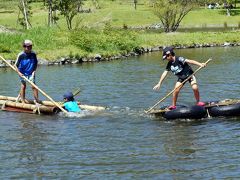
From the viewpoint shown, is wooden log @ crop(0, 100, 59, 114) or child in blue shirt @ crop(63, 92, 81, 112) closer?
child in blue shirt @ crop(63, 92, 81, 112)

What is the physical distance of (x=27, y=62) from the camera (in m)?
21.4

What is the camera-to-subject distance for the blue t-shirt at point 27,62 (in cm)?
2123

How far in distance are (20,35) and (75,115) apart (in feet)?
98.8

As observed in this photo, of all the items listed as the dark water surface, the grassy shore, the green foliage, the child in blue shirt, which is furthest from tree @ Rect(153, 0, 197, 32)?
the child in blue shirt

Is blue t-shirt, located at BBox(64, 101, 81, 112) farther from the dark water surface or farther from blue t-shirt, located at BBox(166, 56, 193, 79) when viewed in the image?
blue t-shirt, located at BBox(166, 56, 193, 79)

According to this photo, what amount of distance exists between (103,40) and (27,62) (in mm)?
Result: 28400

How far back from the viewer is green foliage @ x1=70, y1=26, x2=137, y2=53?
47.9 m

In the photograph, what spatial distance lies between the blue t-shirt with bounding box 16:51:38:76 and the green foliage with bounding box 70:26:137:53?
26.0 metres

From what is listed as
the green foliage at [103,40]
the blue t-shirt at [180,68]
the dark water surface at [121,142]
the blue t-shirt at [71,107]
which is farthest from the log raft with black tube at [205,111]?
the green foliage at [103,40]

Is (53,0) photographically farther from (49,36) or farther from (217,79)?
(217,79)

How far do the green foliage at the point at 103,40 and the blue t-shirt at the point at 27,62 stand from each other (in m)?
26.0

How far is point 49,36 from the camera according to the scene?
4994 centimetres

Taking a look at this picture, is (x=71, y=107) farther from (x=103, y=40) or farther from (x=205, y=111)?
(x=103, y=40)

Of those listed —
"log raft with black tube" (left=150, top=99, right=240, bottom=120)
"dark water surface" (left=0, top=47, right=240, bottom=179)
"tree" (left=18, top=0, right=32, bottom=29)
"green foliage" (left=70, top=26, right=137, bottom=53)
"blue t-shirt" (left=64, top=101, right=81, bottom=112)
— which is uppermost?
"tree" (left=18, top=0, right=32, bottom=29)
